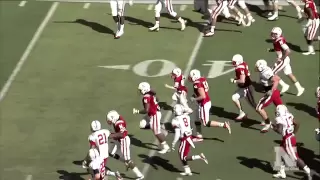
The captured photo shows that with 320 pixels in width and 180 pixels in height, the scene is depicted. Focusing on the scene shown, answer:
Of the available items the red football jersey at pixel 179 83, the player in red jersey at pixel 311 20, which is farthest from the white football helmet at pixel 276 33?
the red football jersey at pixel 179 83

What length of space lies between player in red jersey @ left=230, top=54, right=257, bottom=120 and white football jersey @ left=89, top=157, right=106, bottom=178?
4.19 metres

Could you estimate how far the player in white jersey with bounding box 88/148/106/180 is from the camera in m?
16.8

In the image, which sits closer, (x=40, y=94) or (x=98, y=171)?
(x=98, y=171)

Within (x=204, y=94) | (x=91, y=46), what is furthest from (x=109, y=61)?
(x=204, y=94)

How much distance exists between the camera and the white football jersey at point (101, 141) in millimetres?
17125

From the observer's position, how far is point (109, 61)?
23.0 metres

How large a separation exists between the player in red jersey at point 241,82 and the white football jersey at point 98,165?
4186mm

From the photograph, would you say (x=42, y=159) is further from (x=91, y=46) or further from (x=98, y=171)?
(x=91, y=46)

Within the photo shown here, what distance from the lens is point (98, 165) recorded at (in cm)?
Answer: 1680

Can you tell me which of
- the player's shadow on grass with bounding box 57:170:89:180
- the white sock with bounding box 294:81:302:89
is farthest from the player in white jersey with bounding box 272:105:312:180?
the player's shadow on grass with bounding box 57:170:89:180

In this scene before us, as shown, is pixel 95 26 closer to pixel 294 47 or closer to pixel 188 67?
pixel 188 67

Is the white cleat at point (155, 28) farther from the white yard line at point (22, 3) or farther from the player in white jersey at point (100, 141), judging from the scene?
the player in white jersey at point (100, 141)

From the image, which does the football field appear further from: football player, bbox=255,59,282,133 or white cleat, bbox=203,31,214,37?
football player, bbox=255,59,282,133

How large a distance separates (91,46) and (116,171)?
6.15m
